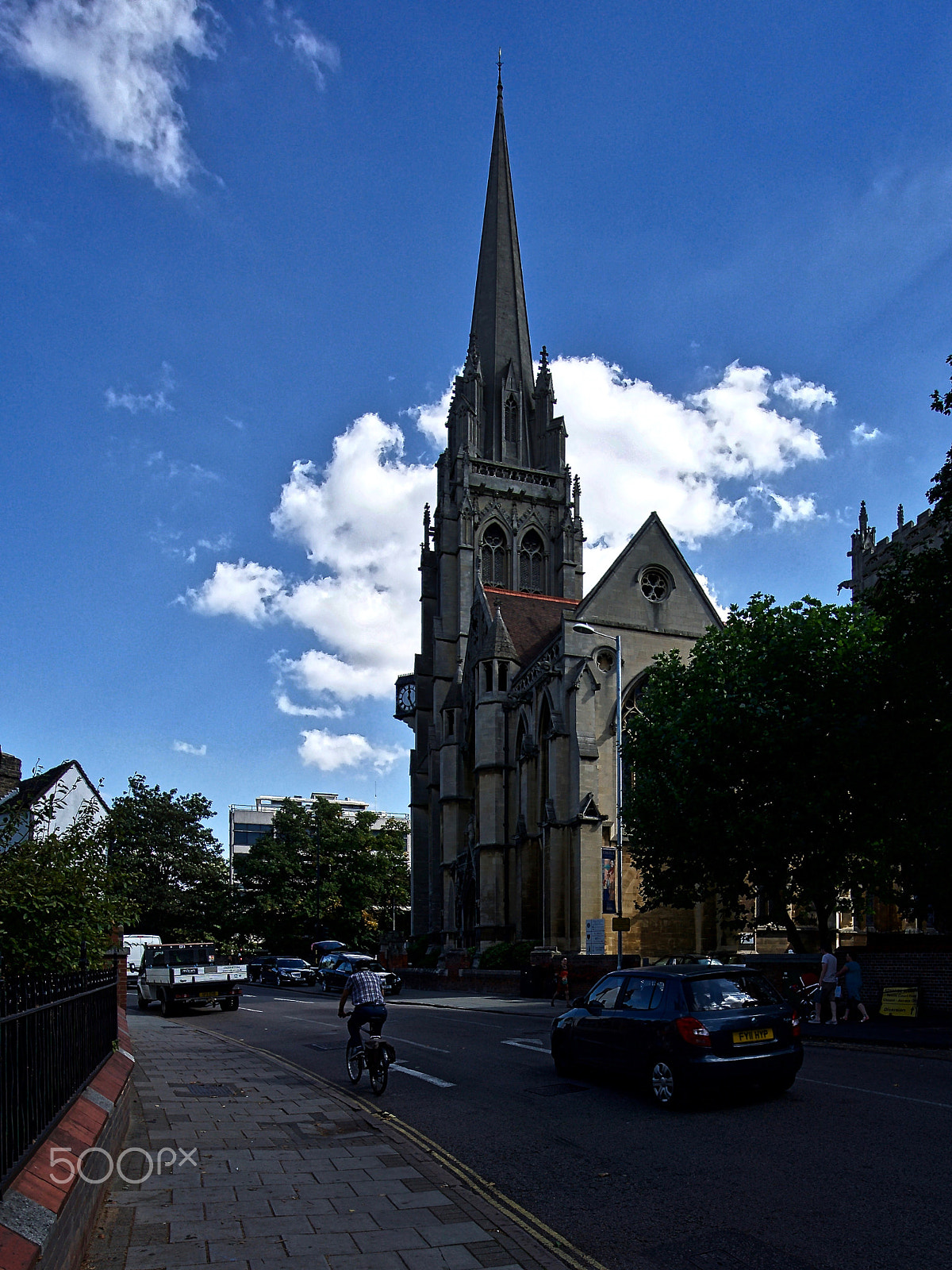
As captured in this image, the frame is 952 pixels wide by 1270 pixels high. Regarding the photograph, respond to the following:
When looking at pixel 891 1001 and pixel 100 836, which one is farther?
pixel 891 1001

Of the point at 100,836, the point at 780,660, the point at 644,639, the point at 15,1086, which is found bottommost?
the point at 15,1086

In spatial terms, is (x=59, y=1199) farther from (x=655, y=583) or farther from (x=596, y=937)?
(x=655, y=583)

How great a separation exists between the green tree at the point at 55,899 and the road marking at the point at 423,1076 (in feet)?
13.8

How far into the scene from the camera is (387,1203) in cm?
684

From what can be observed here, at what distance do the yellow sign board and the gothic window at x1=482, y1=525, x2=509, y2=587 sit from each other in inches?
1776

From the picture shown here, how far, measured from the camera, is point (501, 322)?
71375mm

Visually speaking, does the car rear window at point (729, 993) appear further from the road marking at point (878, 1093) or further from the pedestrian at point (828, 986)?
the pedestrian at point (828, 986)

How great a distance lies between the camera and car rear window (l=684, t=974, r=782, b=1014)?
10.6 metres

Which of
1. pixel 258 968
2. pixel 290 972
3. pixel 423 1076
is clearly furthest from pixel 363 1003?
pixel 258 968

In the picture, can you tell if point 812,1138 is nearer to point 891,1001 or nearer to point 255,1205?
point 255,1205

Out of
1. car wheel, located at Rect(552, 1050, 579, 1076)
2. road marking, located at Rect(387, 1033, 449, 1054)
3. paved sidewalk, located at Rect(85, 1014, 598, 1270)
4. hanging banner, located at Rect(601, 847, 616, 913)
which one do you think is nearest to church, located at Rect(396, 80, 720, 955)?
hanging banner, located at Rect(601, 847, 616, 913)

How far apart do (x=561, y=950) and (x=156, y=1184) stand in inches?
1342

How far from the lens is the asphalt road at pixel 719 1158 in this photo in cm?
596

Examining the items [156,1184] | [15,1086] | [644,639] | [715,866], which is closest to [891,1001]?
[715,866]
